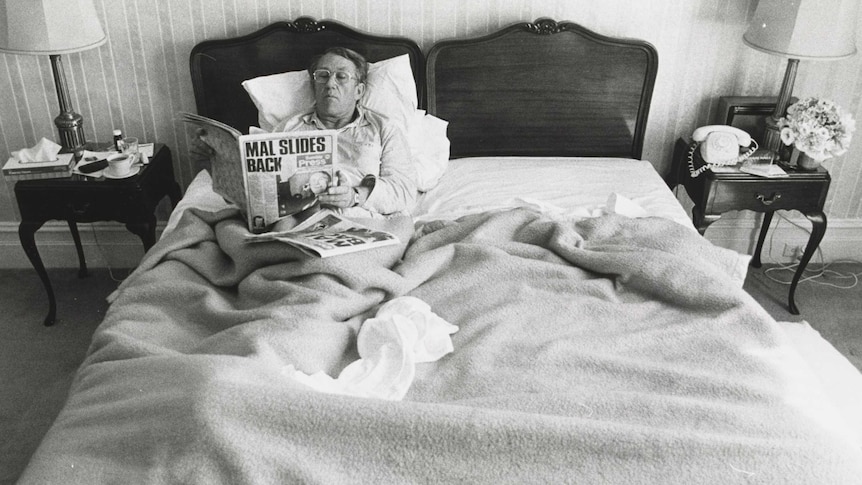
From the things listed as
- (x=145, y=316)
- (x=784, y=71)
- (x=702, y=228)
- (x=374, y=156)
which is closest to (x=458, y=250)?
(x=374, y=156)

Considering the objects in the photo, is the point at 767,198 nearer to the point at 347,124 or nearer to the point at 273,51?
the point at 347,124

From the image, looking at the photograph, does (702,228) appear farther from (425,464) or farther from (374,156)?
(425,464)

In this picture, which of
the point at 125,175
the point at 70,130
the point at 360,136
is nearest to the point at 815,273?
the point at 360,136

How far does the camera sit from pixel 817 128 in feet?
7.89

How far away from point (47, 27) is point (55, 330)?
3.39 feet

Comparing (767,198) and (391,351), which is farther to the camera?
(767,198)

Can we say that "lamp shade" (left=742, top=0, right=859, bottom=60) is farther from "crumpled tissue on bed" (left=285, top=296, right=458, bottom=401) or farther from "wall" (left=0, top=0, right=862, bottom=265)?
"crumpled tissue on bed" (left=285, top=296, right=458, bottom=401)

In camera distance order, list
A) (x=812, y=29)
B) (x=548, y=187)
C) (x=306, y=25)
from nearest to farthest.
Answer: (x=812, y=29) → (x=548, y=187) → (x=306, y=25)

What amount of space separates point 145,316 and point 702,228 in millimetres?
1865

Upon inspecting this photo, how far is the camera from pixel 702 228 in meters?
2.56

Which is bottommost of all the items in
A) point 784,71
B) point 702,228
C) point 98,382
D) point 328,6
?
point 702,228

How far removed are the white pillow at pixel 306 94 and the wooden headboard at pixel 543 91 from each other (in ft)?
0.62

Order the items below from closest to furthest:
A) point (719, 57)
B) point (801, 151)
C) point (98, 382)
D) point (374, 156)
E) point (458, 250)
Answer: point (98, 382) < point (458, 250) < point (374, 156) < point (801, 151) < point (719, 57)

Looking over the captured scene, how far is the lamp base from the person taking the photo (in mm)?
2461
